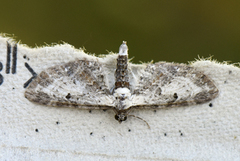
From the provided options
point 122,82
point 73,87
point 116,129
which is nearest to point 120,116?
point 116,129

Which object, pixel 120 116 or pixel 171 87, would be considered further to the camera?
pixel 171 87

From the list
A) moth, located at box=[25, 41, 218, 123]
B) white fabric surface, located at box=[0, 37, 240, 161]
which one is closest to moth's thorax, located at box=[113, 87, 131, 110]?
moth, located at box=[25, 41, 218, 123]

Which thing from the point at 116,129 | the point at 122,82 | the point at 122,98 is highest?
the point at 122,82

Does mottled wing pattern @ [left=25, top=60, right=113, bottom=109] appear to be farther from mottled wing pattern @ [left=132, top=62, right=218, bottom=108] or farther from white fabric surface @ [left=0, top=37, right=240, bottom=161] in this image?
mottled wing pattern @ [left=132, top=62, right=218, bottom=108]

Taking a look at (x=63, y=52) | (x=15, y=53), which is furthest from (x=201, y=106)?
(x=15, y=53)

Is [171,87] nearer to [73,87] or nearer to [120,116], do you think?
[120,116]

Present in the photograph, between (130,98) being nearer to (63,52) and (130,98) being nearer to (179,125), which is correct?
(179,125)
